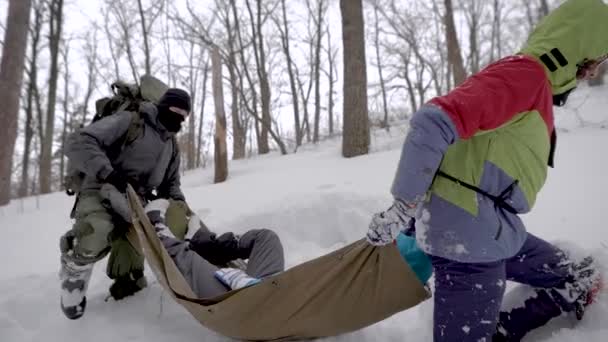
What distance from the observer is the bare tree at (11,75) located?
5293 millimetres

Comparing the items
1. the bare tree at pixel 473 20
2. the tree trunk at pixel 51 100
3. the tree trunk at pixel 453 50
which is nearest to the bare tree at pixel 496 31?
the bare tree at pixel 473 20

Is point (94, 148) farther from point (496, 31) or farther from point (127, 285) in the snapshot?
point (496, 31)

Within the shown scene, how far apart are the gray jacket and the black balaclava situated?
5 centimetres

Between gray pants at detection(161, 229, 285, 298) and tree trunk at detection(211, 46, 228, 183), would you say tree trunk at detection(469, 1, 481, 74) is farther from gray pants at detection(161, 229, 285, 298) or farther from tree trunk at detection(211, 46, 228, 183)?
gray pants at detection(161, 229, 285, 298)

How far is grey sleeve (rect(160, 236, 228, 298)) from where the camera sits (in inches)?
70.2

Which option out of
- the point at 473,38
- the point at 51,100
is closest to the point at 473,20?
the point at 473,38

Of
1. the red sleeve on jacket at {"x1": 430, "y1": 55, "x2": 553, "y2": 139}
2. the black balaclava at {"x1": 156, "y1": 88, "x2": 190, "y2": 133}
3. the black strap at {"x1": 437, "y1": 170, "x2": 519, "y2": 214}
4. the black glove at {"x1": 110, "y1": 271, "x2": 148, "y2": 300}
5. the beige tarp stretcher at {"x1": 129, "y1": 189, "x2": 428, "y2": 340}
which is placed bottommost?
the black glove at {"x1": 110, "y1": 271, "x2": 148, "y2": 300}

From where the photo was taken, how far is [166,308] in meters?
2.07

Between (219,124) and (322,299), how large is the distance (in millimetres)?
5804

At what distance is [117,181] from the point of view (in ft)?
6.69

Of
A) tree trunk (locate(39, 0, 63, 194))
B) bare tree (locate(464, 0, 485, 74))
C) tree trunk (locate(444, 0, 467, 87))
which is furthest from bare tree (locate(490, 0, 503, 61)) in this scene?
tree trunk (locate(39, 0, 63, 194))

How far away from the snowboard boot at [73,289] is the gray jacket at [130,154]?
452 millimetres

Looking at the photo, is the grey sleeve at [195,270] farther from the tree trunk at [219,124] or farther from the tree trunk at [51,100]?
the tree trunk at [51,100]

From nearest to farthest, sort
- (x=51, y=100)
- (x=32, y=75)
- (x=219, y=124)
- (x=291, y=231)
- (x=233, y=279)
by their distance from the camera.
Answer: (x=233, y=279) → (x=291, y=231) → (x=219, y=124) → (x=51, y=100) → (x=32, y=75)
